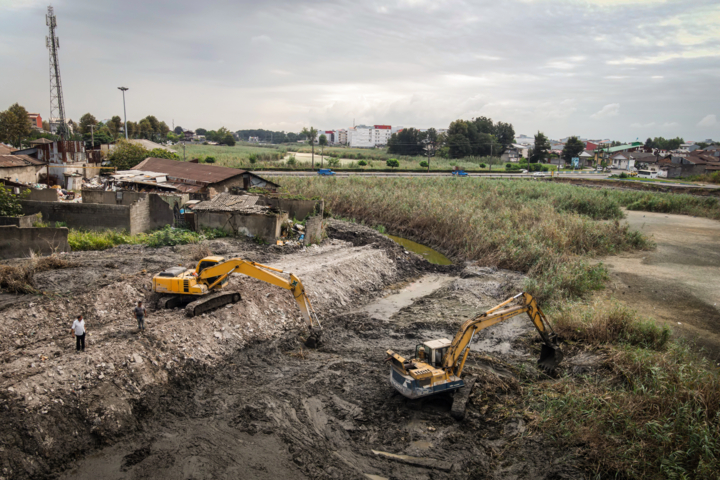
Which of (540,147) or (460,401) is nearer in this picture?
(460,401)

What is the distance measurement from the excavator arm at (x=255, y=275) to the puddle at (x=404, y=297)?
3.93 metres

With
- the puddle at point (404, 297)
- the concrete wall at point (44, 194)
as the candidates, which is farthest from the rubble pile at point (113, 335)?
the concrete wall at point (44, 194)

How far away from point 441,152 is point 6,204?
80956mm

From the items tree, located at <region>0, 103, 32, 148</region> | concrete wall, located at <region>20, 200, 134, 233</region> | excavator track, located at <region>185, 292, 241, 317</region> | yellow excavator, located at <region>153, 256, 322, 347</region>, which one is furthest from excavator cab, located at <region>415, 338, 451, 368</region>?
tree, located at <region>0, 103, 32, 148</region>

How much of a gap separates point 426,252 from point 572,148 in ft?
259

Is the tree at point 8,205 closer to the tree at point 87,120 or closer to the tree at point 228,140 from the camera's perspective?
the tree at point 87,120

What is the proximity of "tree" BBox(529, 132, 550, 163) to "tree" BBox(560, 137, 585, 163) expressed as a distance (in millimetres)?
5144

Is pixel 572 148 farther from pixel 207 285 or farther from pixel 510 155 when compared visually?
pixel 207 285

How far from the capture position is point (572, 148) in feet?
299

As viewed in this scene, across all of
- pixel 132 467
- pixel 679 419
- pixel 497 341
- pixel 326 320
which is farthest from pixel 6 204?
pixel 679 419

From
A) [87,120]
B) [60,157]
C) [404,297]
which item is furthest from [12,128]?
[404,297]

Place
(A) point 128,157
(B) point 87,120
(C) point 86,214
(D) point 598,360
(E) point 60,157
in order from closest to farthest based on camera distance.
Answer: (D) point 598,360
(C) point 86,214
(E) point 60,157
(A) point 128,157
(B) point 87,120

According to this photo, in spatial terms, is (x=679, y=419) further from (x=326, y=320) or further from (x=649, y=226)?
(x=649, y=226)

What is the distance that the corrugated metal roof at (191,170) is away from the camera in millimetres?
30547
